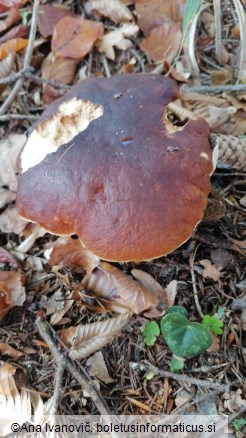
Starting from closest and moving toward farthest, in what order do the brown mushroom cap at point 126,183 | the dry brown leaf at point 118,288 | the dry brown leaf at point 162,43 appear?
the brown mushroom cap at point 126,183, the dry brown leaf at point 118,288, the dry brown leaf at point 162,43

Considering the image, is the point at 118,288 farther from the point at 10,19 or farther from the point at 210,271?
the point at 10,19

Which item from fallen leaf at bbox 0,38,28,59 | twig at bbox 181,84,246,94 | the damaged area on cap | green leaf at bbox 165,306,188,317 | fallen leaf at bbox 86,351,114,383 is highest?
fallen leaf at bbox 0,38,28,59

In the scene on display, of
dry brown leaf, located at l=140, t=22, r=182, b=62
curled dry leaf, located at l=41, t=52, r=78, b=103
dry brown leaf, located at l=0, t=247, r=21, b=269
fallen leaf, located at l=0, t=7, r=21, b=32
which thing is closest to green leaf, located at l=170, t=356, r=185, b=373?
dry brown leaf, located at l=0, t=247, r=21, b=269

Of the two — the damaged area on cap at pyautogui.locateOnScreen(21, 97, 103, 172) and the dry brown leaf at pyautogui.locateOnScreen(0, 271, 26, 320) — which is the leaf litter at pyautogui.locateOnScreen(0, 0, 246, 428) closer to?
the dry brown leaf at pyautogui.locateOnScreen(0, 271, 26, 320)

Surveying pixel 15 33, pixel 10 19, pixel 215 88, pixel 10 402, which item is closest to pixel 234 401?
pixel 10 402

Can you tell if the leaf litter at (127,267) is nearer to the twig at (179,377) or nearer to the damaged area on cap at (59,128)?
the twig at (179,377)

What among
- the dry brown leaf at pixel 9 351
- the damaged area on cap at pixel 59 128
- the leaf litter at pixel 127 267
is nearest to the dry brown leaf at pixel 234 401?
the leaf litter at pixel 127 267
